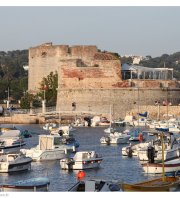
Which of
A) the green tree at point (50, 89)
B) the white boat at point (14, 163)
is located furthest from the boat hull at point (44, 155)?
the green tree at point (50, 89)

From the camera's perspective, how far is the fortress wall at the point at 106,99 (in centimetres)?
4875

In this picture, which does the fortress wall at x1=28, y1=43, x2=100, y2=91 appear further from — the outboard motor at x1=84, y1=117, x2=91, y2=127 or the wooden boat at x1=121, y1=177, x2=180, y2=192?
the wooden boat at x1=121, y1=177, x2=180, y2=192

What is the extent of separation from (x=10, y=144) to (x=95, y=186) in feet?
41.4

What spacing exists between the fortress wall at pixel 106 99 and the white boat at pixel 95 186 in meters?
30.0

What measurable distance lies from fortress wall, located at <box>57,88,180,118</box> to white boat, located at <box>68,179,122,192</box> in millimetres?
29987

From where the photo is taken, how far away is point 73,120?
47.4 m

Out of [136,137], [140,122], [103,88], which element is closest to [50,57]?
[103,88]

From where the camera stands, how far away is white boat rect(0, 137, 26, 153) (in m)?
29.4

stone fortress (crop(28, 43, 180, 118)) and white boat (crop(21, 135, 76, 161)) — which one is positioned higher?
stone fortress (crop(28, 43, 180, 118))

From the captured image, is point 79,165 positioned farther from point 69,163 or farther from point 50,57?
point 50,57

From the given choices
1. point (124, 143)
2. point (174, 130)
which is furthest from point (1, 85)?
point (124, 143)

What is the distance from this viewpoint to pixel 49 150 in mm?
27297

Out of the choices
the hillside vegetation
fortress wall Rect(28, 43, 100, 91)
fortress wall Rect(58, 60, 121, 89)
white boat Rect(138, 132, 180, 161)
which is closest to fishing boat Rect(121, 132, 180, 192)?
white boat Rect(138, 132, 180, 161)

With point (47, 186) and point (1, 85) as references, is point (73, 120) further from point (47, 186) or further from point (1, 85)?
point (47, 186)
